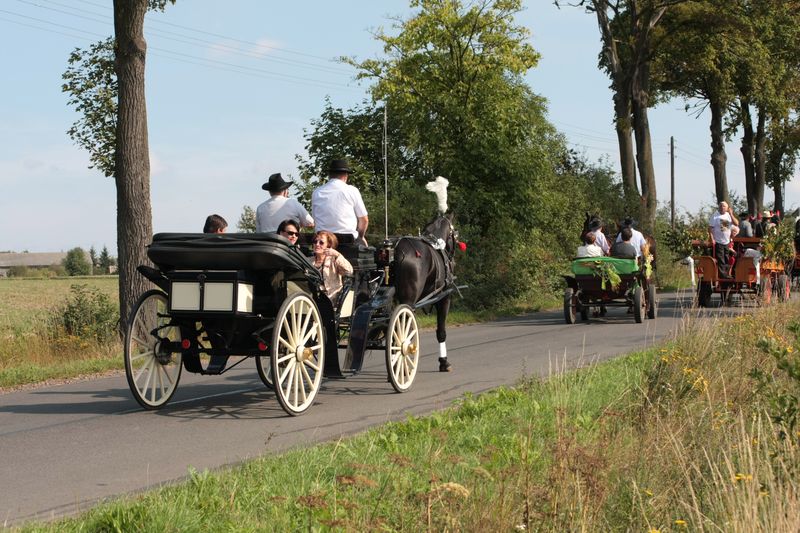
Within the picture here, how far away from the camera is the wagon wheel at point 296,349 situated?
344 inches

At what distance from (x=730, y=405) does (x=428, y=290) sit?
4689 mm

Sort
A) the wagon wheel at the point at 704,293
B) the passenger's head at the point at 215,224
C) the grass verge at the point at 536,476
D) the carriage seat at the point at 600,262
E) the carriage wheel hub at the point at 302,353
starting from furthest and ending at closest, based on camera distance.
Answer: the wagon wheel at the point at 704,293 → the carriage seat at the point at 600,262 → the passenger's head at the point at 215,224 → the carriage wheel hub at the point at 302,353 → the grass verge at the point at 536,476

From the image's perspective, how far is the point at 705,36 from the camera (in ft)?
118

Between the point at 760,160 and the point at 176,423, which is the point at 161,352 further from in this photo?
the point at 760,160

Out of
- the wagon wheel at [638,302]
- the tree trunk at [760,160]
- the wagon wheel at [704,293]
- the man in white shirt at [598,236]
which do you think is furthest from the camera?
the tree trunk at [760,160]

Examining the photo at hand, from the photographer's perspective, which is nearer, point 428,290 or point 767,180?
point 428,290

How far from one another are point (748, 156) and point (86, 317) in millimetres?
40218

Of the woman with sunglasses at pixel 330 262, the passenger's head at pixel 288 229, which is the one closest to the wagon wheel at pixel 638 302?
the woman with sunglasses at pixel 330 262

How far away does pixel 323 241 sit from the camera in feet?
33.4

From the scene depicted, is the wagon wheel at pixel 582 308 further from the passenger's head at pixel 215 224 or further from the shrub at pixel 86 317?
the passenger's head at pixel 215 224

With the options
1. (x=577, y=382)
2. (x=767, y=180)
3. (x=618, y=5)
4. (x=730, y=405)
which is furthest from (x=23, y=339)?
(x=767, y=180)

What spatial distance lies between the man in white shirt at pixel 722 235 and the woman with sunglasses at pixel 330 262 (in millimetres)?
12853

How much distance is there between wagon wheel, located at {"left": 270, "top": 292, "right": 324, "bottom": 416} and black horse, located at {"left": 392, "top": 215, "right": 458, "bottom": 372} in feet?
7.26

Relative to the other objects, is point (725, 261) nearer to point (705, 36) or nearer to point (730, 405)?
point (730, 405)
